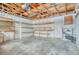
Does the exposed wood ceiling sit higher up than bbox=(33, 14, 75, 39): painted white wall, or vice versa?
the exposed wood ceiling

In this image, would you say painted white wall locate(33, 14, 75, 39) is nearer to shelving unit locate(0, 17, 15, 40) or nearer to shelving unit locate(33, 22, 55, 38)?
shelving unit locate(33, 22, 55, 38)

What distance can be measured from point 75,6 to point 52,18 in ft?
1.34

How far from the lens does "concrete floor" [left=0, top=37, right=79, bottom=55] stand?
1762mm

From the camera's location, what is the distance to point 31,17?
1842mm

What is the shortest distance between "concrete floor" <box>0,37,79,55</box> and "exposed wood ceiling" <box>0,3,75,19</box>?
16.0 inches

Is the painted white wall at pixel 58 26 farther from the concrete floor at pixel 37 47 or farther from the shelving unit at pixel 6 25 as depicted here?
the shelving unit at pixel 6 25

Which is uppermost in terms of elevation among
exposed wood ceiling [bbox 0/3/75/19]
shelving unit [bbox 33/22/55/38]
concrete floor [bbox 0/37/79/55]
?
exposed wood ceiling [bbox 0/3/75/19]

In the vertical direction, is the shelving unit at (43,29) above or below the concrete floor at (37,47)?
above

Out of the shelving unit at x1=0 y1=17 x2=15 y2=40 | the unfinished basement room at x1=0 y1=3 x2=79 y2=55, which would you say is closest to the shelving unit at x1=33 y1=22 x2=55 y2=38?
the unfinished basement room at x1=0 y1=3 x2=79 y2=55

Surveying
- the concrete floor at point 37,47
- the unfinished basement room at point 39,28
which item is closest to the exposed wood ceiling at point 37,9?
the unfinished basement room at point 39,28

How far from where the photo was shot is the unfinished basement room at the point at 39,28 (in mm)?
1752

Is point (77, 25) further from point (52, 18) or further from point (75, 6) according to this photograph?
point (52, 18)

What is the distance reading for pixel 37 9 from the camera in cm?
183

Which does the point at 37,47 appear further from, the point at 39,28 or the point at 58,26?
the point at 58,26
